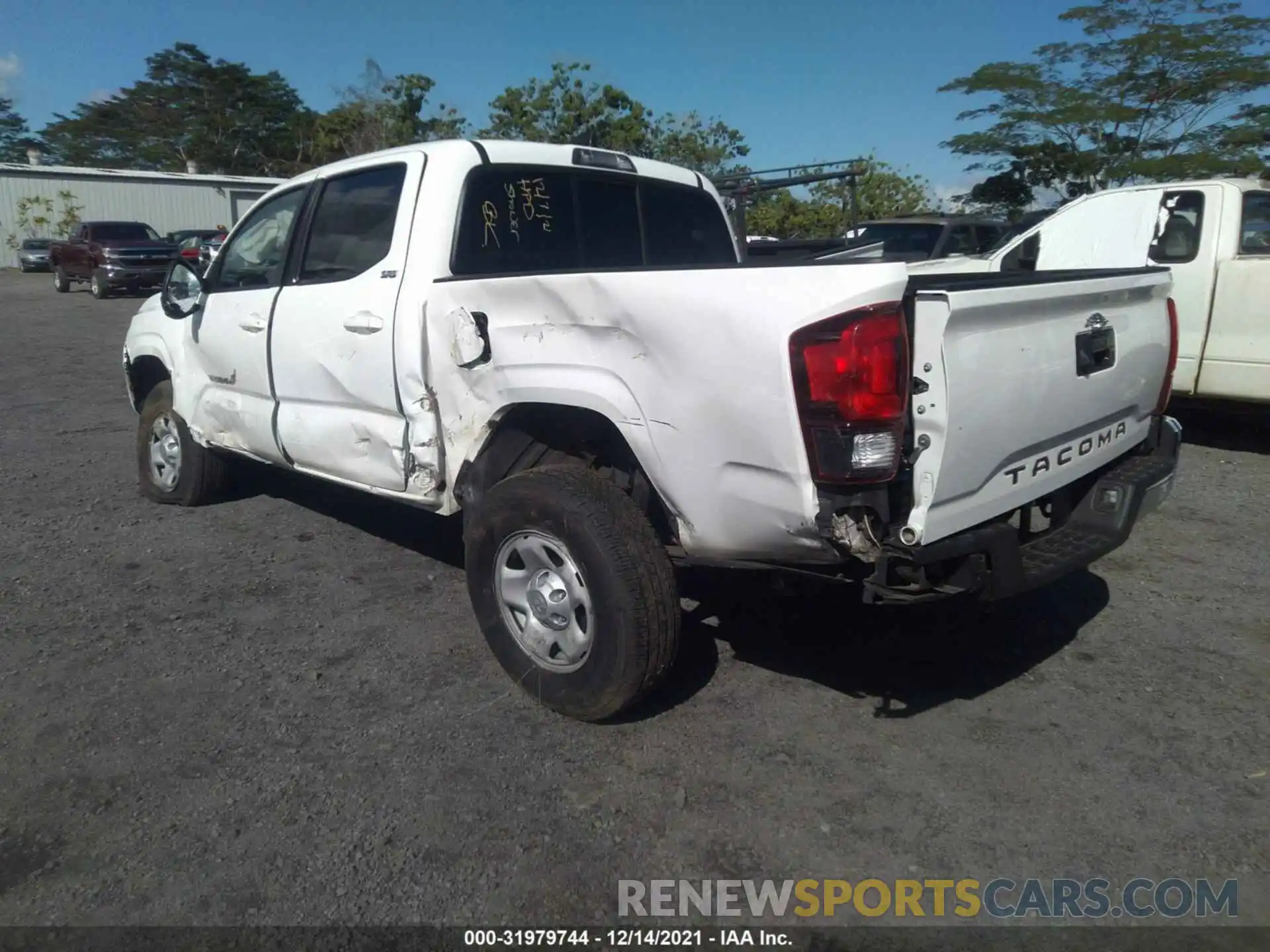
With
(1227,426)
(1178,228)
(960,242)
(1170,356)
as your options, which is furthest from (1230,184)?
(960,242)

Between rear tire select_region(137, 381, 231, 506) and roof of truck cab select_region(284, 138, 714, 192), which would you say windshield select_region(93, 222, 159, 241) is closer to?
rear tire select_region(137, 381, 231, 506)

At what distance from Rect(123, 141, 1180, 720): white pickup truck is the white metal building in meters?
37.7

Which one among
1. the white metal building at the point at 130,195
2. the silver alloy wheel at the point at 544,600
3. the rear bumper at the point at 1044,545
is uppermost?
the white metal building at the point at 130,195

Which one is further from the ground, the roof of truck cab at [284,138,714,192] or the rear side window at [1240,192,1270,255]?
the roof of truck cab at [284,138,714,192]

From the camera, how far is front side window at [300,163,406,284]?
4.09m

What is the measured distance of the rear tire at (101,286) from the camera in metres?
24.0

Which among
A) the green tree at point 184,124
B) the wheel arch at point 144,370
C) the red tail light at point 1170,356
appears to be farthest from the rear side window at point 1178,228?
the green tree at point 184,124

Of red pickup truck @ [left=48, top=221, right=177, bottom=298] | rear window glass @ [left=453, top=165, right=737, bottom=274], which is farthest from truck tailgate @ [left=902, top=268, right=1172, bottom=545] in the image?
red pickup truck @ [left=48, top=221, right=177, bottom=298]

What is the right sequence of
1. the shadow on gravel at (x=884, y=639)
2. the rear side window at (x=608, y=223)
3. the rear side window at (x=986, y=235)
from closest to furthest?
the shadow on gravel at (x=884, y=639) < the rear side window at (x=608, y=223) < the rear side window at (x=986, y=235)

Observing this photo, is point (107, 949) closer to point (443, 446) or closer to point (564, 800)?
point (564, 800)

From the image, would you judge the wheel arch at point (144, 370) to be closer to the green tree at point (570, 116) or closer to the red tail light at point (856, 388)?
the red tail light at point (856, 388)

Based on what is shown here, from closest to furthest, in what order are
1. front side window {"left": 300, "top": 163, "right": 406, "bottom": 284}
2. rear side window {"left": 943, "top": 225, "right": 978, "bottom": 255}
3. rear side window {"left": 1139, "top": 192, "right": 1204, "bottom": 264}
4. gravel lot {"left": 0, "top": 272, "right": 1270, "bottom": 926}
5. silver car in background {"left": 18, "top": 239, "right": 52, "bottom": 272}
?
gravel lot {"left": 0, "top": 272, "right": 1270, "bottom": 926}, front side window {"left": 300, "top": 163, "right": 406, "bottom": 284}, rear side window {"left": 1139, "top": 192, "right": 1204, "bottom": 264}, rear side window {"left": 943, "top": 225, "right": 978, "bottom": 255}, silver car in background {"left": 18, "top": 239, "right": 52, "bottom": 272}

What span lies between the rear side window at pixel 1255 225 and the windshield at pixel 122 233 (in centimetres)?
2487

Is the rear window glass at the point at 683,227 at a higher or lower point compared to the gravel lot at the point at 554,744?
higher
